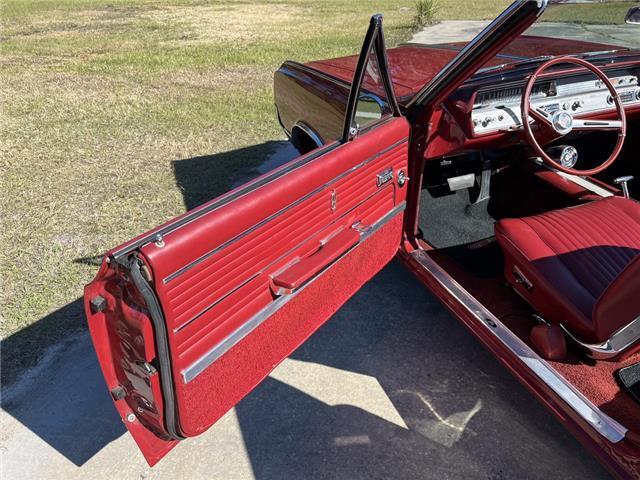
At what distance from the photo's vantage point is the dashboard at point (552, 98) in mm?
2400

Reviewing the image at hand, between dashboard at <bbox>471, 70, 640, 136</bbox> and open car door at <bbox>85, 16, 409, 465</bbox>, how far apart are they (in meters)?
0.56

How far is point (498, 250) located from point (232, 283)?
6.20ft

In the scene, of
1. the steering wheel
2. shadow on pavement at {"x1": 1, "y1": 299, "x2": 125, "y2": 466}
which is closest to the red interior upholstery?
the steering wheel

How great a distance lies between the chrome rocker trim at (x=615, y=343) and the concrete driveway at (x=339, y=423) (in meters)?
0.47

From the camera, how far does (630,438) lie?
154cm

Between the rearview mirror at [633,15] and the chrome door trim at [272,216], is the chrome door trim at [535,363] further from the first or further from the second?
the rearview mirror at [633,15]

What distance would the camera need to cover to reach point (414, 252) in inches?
99.3

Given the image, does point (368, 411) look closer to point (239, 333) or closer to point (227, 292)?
point (239, 333)

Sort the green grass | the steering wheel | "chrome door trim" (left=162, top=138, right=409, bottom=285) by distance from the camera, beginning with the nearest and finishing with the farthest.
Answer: "chrome door trim" (left=162, top=138, right=409, bottom=285)
the steering wheel
the green grass

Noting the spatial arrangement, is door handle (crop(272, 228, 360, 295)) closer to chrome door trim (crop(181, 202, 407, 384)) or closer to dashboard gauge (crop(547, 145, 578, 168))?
chrome door trim (crop(181, 202, 407, 384))

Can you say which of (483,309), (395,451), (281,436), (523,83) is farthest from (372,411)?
(523,83)

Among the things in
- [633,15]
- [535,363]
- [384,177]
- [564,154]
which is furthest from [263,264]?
[633,15]

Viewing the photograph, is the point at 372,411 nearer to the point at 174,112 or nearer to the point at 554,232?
the point at 554,232

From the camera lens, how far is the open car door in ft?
4.50
